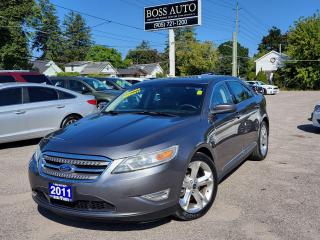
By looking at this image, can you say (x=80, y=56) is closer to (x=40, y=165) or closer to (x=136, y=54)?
(x=136, y=54)

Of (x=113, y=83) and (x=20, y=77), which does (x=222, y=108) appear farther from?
(x=113, y=83)

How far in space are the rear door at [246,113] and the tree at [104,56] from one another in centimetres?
10424

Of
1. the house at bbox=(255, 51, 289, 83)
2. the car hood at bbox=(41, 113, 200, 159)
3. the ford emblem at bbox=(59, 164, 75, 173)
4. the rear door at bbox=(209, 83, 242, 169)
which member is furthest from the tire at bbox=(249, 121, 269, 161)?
the house at bbox=(255, 51, 289, 83)

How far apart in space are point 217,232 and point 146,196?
2.90 feet

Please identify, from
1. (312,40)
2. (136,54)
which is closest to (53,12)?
(312,40)

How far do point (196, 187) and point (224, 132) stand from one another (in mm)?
1066

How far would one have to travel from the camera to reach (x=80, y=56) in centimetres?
10575

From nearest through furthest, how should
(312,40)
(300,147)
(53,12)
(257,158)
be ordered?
(257,158), (300,147), (312,40), (53,12)

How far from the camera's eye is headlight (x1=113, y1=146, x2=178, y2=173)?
3.87 metres

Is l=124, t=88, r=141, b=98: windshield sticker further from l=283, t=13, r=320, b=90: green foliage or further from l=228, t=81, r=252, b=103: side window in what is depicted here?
l=283, t=13, r=320, b=90: green foliage

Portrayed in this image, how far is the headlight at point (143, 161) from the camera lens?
3865 mm

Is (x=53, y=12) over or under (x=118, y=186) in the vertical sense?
over

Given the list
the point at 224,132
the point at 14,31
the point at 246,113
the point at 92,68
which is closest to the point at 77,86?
the point at 246,113

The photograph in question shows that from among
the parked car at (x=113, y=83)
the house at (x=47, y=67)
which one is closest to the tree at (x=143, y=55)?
the house at (x=47, y=67)
